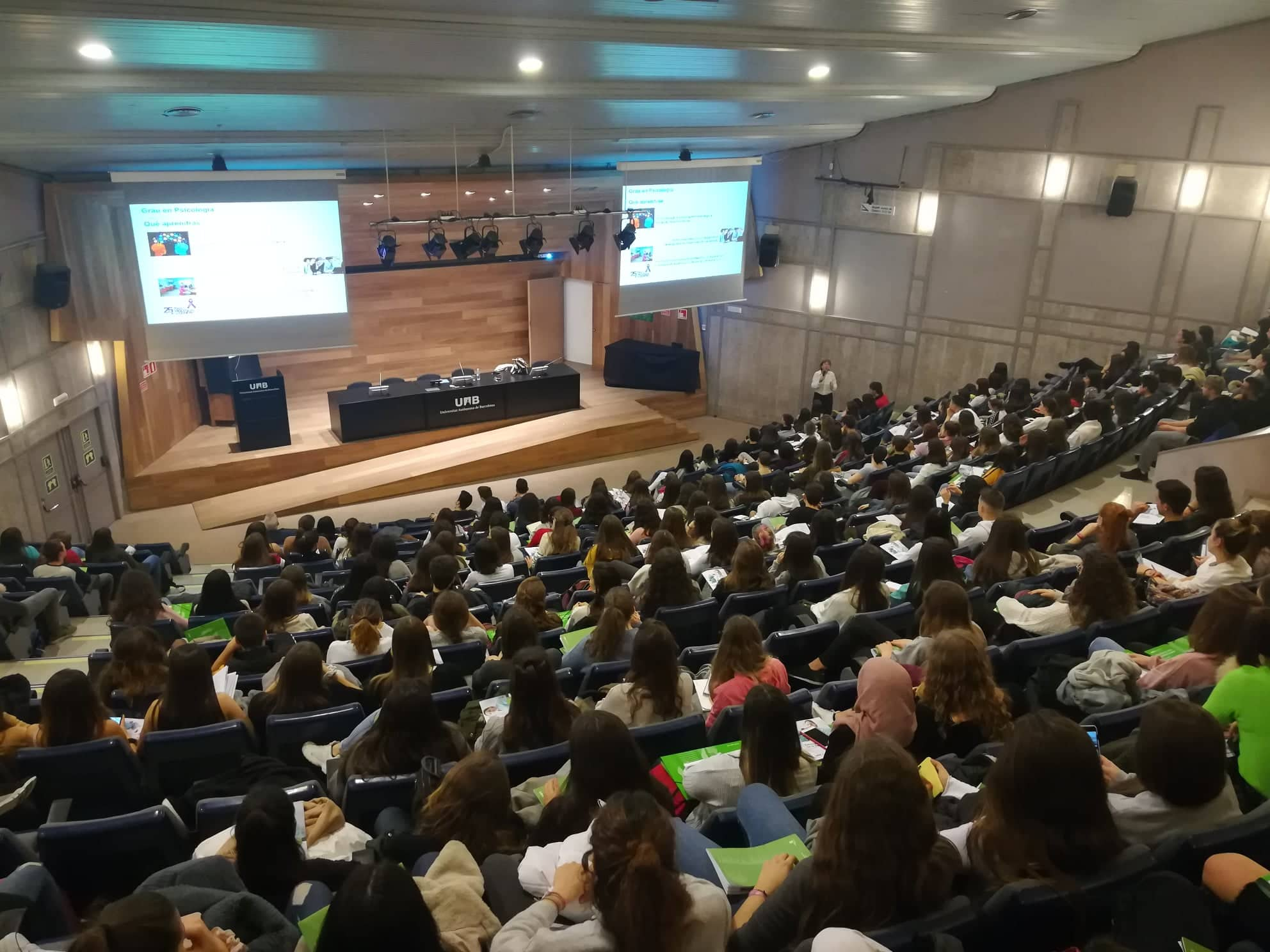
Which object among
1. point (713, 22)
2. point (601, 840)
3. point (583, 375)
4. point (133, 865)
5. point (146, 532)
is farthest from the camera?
point (583, 375)

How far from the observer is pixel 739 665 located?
369cm

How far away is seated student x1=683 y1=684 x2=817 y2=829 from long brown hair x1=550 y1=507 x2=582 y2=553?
407 centimetres

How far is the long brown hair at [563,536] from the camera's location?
6.98m

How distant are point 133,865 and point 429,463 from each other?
33.0 ft

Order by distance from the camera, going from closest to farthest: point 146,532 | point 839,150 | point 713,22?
point 713,22
point 146,532
point 839,150

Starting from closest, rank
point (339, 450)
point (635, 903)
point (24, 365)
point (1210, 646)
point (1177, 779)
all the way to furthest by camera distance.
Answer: point (635, 903), point (1177, 779), point (1210, 646), point (24, 365), point (339, 450)

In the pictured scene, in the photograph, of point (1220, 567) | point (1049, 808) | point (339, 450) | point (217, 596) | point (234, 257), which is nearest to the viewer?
point (1049, 808)

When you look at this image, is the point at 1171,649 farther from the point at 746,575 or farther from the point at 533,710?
the point at 533,710

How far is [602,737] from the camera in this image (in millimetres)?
2613

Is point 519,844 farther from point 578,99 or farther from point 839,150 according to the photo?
point 839,150

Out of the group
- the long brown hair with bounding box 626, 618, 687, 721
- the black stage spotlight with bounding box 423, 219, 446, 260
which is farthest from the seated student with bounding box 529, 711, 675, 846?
the black stage spotlight with bounding box 423, 219, 446, 260

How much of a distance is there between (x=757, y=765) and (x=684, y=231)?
1137 centimetres

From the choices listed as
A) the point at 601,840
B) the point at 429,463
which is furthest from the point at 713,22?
the point at 429,463

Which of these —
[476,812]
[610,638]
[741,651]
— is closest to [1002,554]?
[741,651]
